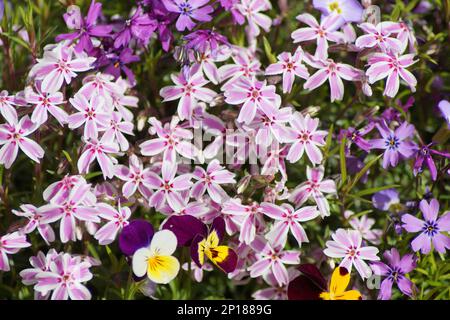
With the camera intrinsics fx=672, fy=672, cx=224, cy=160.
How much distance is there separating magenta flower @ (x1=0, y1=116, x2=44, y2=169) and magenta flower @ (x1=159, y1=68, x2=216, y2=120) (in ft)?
1.19

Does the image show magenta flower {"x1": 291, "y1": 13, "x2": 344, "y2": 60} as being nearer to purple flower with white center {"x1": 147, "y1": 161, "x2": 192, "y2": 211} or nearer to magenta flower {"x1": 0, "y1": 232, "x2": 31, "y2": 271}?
purple flower with white center {"x1": 147, "y1": 161, "x2": 192, "y2": 211}

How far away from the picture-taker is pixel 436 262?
6.59 feet

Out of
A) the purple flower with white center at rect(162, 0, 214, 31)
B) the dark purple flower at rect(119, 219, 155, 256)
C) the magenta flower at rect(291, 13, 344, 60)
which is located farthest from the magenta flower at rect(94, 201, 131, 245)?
the magenta flower at rect(291, 13, 344, 60)

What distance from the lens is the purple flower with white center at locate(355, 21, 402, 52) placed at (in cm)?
181

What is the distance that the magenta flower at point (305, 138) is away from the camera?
69.9 inches

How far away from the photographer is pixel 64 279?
1710mm

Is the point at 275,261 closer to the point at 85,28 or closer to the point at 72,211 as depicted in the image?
the point at 72,211

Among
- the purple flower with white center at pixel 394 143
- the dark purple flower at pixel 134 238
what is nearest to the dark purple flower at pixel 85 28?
the dark purple flower at pixel 134 238

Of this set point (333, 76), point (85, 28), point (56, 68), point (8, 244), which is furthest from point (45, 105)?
point (333, 76)

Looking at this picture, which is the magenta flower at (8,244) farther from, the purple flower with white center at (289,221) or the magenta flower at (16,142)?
the purple flower with white center at (289,221)

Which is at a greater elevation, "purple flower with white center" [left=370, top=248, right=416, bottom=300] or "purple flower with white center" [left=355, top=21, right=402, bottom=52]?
"purple flower with white center" [left=355, top=21, right=402, bottom=52]

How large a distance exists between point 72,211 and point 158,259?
25 cm

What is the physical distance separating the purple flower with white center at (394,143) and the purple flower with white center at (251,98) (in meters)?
0.33
